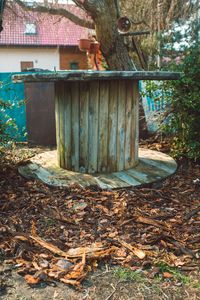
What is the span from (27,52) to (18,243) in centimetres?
2523

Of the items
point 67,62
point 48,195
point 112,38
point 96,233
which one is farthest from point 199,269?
point 67,62

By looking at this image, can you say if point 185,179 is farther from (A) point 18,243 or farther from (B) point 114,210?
(A) point 18,243

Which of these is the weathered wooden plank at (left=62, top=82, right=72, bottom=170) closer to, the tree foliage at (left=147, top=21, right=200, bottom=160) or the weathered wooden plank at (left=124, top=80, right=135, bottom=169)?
the weathered wooden plank at (left=124, top=80, right=135, bottom=169)

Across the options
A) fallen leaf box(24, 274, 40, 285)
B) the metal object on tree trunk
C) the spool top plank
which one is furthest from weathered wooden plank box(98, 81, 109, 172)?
the metal object on tree trunk

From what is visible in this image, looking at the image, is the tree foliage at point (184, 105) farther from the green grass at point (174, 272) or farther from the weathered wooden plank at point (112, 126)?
the green grass at point (174, 272)

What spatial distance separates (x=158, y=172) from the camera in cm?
408

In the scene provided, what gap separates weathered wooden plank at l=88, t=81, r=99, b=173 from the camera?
3.81 meters

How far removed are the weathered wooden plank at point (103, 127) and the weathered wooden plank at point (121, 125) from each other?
0.15 meters

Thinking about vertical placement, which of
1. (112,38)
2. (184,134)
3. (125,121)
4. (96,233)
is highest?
(112,38)

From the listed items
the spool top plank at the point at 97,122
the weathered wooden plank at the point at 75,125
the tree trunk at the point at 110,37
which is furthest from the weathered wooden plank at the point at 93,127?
the tree trunk at the point at 110,37

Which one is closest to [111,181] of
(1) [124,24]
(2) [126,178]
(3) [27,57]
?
(2) [126,178]

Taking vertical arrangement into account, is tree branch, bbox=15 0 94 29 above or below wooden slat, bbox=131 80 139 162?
above

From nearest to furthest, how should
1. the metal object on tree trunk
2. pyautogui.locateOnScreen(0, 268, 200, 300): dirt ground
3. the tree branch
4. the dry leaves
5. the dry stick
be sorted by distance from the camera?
pyautogui.locateOnScreen(0, 268, 200, 300): dirt ground < the dry leaves < the dry stick < the metal object on tree trunk < the tree branch

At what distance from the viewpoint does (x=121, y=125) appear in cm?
399
